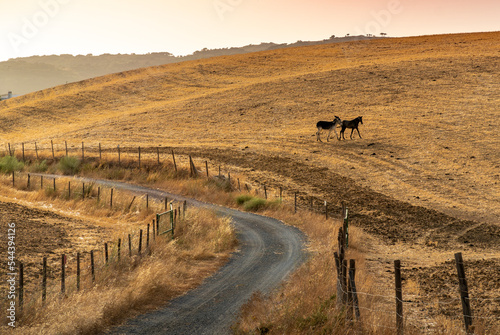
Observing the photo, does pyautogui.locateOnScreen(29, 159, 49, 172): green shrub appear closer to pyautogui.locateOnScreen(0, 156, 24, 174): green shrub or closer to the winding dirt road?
pyautogui.locateOnScreen(0, 156, 24, 174): green shrub

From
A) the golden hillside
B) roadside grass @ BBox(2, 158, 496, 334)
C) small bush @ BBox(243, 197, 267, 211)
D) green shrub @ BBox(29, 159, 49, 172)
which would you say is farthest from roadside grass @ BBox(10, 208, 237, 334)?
green shrub @ BBox(29, 159, 49, 172)

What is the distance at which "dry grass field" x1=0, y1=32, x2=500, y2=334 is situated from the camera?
2958 cm

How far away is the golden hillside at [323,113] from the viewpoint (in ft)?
135

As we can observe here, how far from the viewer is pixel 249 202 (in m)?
33.3

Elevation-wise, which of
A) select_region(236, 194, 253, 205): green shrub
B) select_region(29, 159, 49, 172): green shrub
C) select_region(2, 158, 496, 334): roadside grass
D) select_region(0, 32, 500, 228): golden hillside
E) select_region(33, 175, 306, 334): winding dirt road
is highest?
select_region(0, 32, 500, 228): golden hillside

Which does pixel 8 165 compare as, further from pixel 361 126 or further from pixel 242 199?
pixel 361 126

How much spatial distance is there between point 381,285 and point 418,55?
69.6 meters

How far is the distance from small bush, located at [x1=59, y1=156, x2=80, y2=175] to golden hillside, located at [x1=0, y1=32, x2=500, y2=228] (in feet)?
32.0

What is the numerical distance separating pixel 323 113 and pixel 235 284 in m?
44.5

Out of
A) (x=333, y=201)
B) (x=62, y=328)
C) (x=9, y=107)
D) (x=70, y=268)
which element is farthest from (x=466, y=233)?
(x=9, y=107)

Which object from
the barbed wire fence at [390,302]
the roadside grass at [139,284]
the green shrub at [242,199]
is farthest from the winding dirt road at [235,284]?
the green shrub at [242,199]

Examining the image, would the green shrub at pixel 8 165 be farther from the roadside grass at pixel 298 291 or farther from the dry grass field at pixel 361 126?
the dry grass field at pixel 361 126

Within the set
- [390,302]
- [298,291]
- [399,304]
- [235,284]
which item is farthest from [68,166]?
[399,304]

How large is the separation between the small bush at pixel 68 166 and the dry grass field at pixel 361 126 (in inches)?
388
